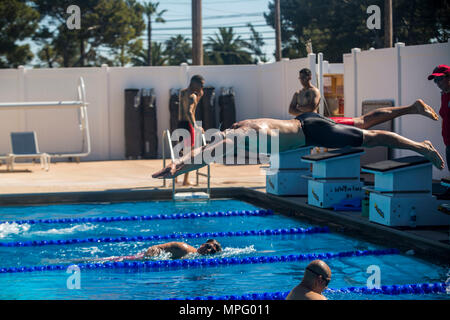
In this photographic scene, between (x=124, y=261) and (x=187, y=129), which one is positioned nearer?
(x=124, y=261)

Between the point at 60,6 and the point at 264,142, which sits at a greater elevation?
the point at 60,6

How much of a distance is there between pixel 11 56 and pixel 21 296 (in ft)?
85.7

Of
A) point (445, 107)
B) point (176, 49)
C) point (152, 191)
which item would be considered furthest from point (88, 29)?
point (445, 107)

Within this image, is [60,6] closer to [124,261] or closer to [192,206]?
[192,206]

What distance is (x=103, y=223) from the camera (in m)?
9.12

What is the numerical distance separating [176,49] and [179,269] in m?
52.2

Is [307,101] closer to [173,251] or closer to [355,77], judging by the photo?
[355,77]

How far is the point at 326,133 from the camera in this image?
19.7 ft

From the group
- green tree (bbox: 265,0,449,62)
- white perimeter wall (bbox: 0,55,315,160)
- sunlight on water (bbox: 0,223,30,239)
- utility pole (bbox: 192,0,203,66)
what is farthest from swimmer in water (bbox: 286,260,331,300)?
green tree (bbox: 265,0,449,62)

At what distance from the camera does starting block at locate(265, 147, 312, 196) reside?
1020 cm

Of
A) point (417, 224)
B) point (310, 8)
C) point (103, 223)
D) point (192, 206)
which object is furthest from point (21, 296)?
point (310, 8)

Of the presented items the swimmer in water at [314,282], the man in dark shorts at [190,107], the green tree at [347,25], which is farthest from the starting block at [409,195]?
the green tree at [347,25]

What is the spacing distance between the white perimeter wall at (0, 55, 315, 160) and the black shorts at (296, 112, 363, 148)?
9808mm
